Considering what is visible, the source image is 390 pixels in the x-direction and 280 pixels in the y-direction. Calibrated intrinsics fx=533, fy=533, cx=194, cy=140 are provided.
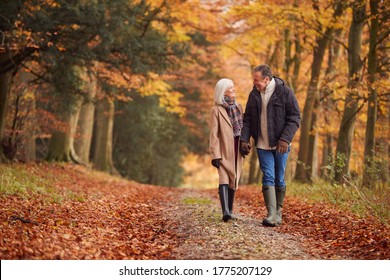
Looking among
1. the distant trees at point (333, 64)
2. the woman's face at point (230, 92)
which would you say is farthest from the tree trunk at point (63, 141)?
the woman's face at point (230, 92)

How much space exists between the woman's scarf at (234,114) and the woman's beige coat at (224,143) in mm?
86

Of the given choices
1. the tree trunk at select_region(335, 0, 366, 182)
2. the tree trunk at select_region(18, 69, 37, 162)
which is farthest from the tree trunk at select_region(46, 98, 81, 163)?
the tree trunk at select_region(335, 0, 366, 182)

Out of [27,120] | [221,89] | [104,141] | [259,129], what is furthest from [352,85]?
[104,141]

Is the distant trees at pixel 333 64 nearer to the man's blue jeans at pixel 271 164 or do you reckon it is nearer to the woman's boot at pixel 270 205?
the man's blue jeans at pixel 271 164

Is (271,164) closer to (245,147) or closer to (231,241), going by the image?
(245,147)

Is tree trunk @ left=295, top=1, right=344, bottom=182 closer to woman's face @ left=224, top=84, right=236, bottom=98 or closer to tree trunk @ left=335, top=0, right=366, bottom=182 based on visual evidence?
tree trunk @ left=335, top=0, right=366, bottom=182

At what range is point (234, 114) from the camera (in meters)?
8.51

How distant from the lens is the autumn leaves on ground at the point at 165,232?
637 cm

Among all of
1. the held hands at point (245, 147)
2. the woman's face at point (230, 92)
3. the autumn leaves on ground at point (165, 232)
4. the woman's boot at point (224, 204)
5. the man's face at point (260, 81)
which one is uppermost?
the man's face at point (260, 81)

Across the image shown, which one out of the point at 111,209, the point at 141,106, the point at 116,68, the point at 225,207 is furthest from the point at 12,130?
the point at 141,106

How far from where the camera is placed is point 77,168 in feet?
64.1

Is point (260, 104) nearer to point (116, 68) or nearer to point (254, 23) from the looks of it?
point (116, 68)

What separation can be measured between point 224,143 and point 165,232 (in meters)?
1.67

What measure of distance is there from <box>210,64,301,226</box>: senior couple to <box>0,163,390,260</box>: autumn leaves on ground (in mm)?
637
